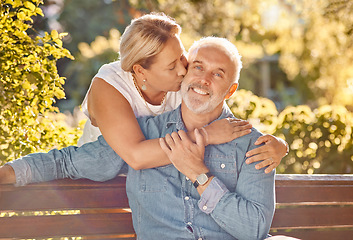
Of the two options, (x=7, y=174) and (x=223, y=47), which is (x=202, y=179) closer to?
(x=223, y=47)

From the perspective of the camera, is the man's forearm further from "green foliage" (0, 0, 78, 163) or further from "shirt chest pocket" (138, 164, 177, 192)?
"green foliage" (0, 0, 78, 163)

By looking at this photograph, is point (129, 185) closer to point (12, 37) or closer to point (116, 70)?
point (116, 70)

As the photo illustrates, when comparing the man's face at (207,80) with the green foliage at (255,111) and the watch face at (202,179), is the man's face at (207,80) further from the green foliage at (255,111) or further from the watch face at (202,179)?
the green foliage at (255,111)

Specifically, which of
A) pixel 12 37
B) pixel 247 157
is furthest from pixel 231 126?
pixel 12 37

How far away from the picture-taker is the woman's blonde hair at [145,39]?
3.01 meters

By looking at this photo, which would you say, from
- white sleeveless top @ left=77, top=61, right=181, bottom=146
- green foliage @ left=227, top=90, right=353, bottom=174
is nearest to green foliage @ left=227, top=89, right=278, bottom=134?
green foliage @ left=227, top=90, right=353, bottom=174

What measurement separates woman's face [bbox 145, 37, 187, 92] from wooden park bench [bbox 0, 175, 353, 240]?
→ 0.64 meters

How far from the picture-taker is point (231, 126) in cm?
280

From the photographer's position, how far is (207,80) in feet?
9.46

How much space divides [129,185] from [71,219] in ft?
1.27

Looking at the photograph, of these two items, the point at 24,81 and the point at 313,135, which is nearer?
the point at 24,81

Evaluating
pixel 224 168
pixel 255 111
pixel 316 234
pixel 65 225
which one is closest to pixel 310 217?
pixel 316 234

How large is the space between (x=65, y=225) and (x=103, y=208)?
237mm

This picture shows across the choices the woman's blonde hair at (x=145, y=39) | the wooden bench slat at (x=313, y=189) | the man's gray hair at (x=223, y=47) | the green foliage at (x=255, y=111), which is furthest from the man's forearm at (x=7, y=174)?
the green foliage at (x=255, y=111)
